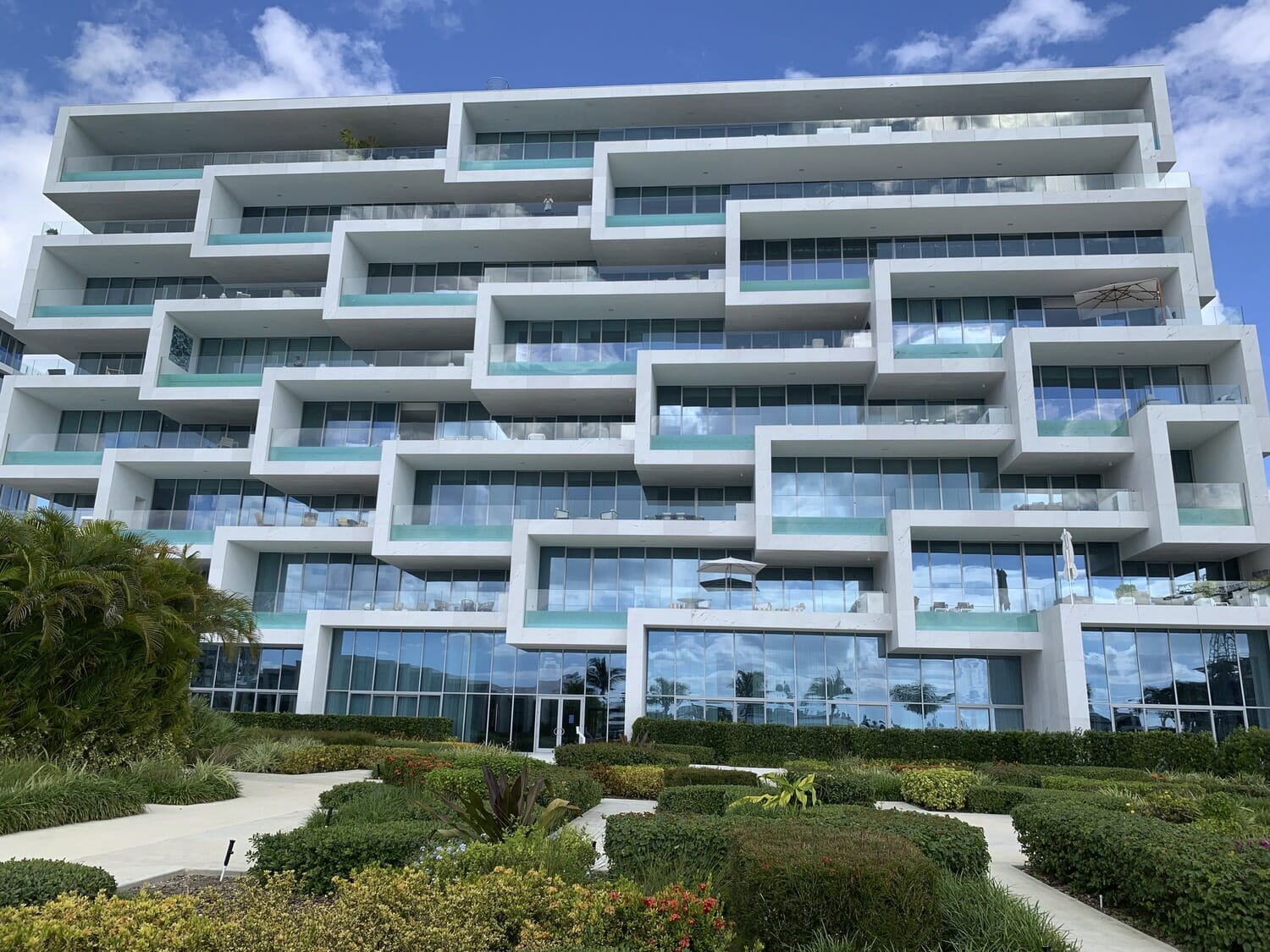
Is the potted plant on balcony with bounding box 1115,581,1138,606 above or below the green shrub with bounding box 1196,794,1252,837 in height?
above

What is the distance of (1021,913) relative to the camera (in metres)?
7.66

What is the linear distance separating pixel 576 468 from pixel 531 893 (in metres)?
30.7

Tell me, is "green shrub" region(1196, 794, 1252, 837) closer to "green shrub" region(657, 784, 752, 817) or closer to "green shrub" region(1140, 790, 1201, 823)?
"green shrub" region(1140, 790, 1201, 823)

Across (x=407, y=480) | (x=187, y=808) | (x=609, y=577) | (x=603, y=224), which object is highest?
(x=603, y=224)

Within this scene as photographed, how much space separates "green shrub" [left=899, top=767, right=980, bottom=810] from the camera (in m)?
18.8

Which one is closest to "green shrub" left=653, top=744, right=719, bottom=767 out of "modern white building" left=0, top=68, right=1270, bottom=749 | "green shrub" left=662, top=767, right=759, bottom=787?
"modern white building" left=0, top=68, right=1270, bottom=749

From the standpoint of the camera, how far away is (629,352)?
125 feet

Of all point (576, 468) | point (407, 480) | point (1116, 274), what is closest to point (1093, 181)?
point (1116, 274)

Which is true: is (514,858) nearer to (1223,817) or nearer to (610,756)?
(1223,817)

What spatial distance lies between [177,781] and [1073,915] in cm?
1435

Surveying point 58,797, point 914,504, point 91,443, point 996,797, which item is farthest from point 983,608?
point 91,443

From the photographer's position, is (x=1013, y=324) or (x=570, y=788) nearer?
(x=570, y=788)

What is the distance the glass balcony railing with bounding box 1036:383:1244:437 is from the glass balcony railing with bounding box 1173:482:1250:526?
281 cm

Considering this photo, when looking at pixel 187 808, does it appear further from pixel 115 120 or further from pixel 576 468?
pixel 115 120
